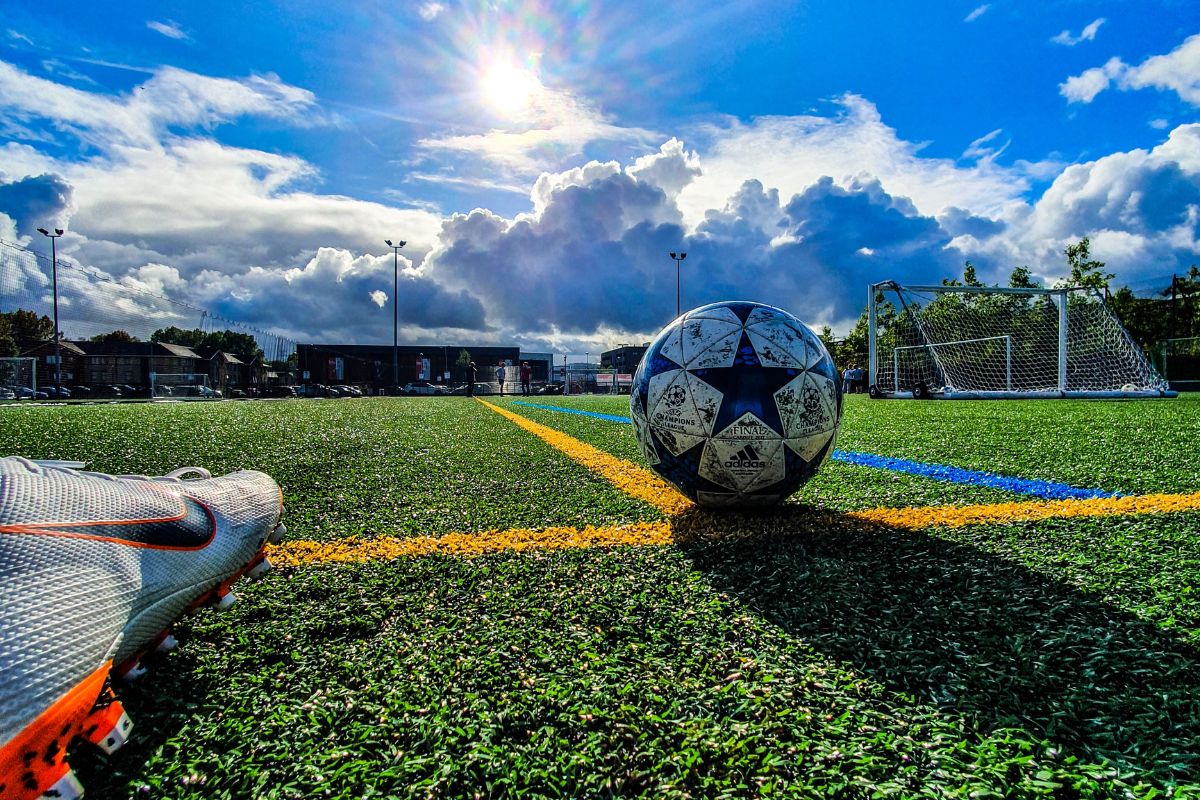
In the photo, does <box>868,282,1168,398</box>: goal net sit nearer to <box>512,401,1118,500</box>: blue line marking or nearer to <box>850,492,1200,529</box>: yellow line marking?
<box>512,401,1118,500</box>: blue line marking

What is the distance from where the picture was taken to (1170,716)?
1151mm

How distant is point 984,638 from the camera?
1.46m

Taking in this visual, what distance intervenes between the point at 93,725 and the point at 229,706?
0.74 ft

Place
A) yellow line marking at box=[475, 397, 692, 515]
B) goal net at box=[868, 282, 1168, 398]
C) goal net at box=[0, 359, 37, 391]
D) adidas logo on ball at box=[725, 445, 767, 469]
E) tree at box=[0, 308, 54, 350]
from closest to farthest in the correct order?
adidas logo on ball at box=[725, 445, 767, 469] < yellow line marking at box=[475, 397, 692, 515] < goal net at box=[868, 282, 1168, 398] < goal net at box=[0, 359, 37, 391] < tree at box=[0, 308, 54, 350]

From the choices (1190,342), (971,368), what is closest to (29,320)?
(971,368)

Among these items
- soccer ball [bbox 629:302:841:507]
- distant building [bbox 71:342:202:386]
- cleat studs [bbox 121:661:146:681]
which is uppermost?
distant building [bbox 71:342:202:386]

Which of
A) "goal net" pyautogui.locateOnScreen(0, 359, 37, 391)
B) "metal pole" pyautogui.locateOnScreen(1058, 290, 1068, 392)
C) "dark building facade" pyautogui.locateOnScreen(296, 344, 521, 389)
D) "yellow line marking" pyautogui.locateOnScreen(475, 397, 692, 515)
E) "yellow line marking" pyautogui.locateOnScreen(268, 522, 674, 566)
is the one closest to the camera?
"yellow line marking" pyautogui.locateOnScreen(268, 522, 674, 566)

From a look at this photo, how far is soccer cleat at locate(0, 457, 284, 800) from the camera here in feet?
3.17

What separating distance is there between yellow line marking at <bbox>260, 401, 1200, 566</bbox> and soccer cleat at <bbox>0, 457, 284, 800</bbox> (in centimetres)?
51

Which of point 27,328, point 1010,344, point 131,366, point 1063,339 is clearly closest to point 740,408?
point 1063,339

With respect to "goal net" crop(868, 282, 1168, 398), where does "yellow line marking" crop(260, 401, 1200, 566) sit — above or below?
below

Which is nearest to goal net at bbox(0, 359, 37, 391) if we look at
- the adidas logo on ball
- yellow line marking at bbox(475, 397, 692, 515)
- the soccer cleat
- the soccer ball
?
yellow line marking at bbox(475, 397, 692, 515)

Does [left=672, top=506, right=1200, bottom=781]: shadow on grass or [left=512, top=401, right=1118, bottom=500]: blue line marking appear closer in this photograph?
[left=672, top=506, right=1200, bottom=781]: shadow on grass

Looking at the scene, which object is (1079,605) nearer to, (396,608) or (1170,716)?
(1170,716)
